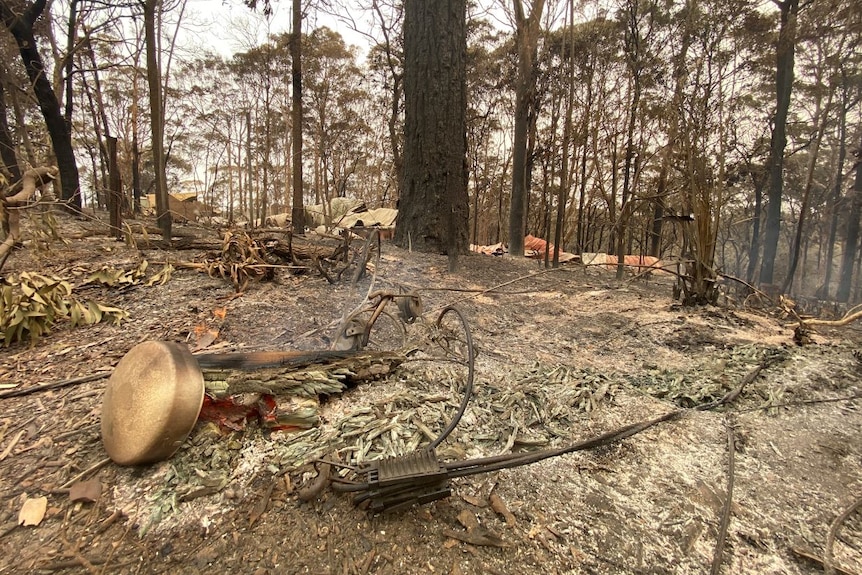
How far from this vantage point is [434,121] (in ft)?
12.4

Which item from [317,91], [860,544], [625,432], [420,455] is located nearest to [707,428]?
[625,432]

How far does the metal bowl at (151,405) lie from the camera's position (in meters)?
0.92

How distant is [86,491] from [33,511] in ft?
0.30

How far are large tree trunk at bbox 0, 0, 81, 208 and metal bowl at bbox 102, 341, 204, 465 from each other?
22.8 feet

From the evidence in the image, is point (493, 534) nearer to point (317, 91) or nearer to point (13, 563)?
point (13, 563)

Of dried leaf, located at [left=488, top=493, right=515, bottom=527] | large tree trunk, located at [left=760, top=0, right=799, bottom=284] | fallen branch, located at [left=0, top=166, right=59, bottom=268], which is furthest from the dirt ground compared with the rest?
large tree trunk, located at [left=760, top=0, right=799, bottom=284]

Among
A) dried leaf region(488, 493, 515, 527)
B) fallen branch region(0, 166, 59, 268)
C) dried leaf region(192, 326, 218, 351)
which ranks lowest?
dried leaf region(488, 493, 515, 527)

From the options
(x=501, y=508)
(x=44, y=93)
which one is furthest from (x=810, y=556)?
(x=44, y=93)

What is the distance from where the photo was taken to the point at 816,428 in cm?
133

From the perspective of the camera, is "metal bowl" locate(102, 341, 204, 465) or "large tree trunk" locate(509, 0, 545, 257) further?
"large tree trunk" locate(509, 0, 545, 257)

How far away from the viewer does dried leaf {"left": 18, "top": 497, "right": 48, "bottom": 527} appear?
2.65 feet

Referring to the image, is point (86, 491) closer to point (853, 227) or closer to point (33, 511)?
point (33, 511)

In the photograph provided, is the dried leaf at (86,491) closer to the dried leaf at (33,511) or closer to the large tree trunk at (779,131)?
the dried leaf at (33,511)

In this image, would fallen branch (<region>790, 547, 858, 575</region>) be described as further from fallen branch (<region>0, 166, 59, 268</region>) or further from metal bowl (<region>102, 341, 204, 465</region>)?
fallen branch (<region>0, 166, 59, 268</region>)
